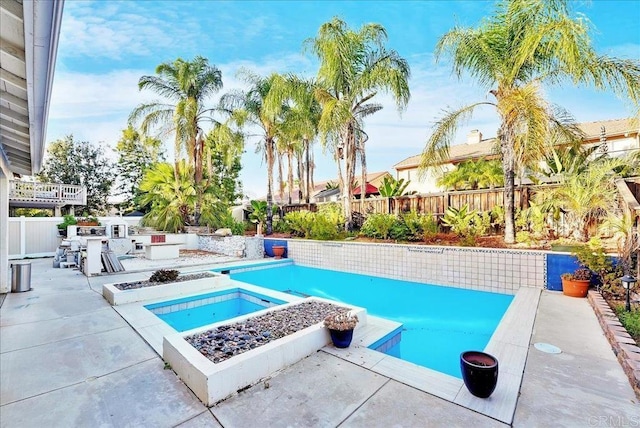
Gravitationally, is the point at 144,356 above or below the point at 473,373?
below

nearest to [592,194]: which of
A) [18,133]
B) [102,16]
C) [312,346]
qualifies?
[312,346]

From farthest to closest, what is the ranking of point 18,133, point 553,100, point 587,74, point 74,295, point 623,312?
point 553,100, point 587,74, point 74,295, point 18,133, point 623,312

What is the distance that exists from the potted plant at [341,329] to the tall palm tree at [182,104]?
14.8 m

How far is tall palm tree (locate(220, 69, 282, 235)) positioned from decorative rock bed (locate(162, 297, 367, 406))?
11830mm

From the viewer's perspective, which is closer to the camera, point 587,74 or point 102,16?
point 102,16

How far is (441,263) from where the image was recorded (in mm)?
8836

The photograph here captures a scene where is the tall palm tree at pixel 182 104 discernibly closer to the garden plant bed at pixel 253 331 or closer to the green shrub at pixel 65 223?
the green shrub at pixel 65 223

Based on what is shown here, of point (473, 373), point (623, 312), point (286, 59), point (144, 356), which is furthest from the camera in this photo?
point (286, 59)

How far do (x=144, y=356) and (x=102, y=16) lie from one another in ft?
19.1

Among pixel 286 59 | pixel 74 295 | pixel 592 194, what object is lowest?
pixel 74 295

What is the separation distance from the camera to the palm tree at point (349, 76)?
37.6 feet

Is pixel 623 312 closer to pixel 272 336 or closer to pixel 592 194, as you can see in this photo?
pixel 592 194

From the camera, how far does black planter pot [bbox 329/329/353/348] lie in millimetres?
3965

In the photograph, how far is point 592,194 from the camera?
7.43 metres
